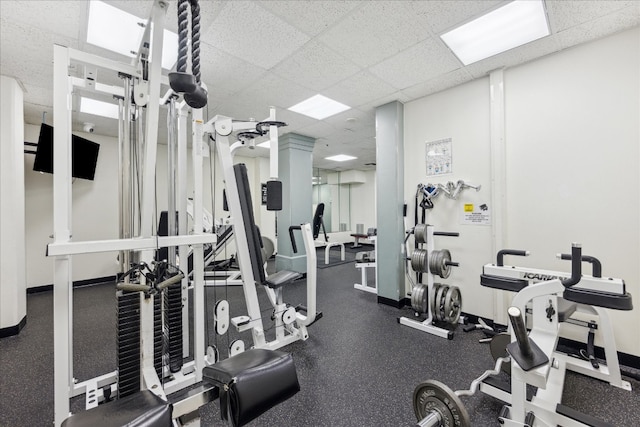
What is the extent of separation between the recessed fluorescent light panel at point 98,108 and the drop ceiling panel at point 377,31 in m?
3.10

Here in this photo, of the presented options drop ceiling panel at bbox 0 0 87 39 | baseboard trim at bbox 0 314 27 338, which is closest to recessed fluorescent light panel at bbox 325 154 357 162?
drop ceiling panel at bbox 0 0 87 39

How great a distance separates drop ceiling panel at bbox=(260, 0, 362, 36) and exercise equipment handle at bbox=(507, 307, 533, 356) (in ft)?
6.71

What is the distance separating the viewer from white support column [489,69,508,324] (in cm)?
263

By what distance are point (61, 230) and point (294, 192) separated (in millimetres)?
3640

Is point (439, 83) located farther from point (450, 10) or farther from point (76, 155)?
point (76, 155)

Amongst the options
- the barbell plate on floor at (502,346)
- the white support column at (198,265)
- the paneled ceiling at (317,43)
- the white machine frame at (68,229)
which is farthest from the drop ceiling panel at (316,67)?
the barbell plate on floor at (502,346)

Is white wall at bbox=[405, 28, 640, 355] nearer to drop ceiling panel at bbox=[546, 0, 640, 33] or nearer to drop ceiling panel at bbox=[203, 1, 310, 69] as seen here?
drop ceiling panel at bbox=[546, 0, 640, 33]

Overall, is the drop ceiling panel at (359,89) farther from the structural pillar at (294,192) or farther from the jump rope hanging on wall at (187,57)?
the jump rope hanging on wall at (187,57)

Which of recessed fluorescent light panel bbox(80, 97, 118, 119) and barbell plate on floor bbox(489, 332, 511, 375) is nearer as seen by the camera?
barbell plate on floor bbox(489, 332, 511, 375)

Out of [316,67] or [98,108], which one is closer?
[316,67]

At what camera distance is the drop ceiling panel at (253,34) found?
1.86 metres

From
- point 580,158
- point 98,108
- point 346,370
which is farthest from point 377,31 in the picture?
point 98,108

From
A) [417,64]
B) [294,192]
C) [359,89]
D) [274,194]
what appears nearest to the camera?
[274,194]

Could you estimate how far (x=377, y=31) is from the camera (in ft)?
6.79
